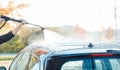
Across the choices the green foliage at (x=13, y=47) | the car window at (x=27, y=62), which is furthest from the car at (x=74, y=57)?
the green foliage at (x=13, y=47)

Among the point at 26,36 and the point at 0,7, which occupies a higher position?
the point at 0,7

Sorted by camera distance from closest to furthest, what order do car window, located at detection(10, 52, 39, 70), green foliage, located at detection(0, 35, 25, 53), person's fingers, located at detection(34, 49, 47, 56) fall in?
1. person's fingers, located at detection(34, 49, 47, 56)
2. car window, located at detection(10, 52, 39, 70)
3. green foliage, located at detection(0, 35, 25, 53)

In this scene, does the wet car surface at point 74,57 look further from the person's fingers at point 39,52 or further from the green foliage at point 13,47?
the green foliage at point 13,47

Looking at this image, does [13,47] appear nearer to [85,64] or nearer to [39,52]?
[39,52]

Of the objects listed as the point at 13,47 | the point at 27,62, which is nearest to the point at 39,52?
the point at 27,62

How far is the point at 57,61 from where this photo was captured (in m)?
4.26

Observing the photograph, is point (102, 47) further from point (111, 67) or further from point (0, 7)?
point (0, 7)

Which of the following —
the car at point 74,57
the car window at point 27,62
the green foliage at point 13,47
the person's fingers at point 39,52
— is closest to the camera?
the car at point 74,57

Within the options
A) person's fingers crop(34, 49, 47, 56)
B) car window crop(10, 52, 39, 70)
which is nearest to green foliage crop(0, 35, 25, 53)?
car window crop(10, 52, 39, 70)

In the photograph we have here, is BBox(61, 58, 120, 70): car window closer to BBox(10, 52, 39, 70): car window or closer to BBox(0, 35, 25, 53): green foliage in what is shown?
BBox(10, 52, 39, 70): car window

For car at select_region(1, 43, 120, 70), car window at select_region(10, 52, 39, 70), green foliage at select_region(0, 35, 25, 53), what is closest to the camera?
car at select_region(1, 43, 120, 70)

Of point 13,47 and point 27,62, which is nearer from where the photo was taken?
point 27,62

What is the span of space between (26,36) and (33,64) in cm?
2661

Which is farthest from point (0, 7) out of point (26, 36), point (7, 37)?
point (7, 37)
